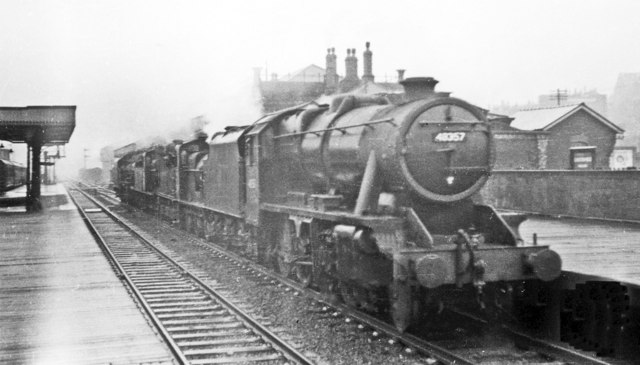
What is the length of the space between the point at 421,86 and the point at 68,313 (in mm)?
5400

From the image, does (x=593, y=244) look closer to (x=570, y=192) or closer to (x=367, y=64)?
(x=570, y=192)

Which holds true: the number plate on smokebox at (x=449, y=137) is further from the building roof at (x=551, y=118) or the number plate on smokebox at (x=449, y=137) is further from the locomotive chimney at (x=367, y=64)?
the locomotive chimney at (x=367, y=64)

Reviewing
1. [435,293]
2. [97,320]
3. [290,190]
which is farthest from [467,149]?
[97,320]

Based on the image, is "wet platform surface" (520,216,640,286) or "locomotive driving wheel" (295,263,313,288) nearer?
"wet platform surface" (520,216,640,286)

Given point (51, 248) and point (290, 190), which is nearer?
point (290, 190)

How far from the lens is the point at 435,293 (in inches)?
307

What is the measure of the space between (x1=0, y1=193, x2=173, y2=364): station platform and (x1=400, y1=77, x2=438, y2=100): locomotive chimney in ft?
13.8

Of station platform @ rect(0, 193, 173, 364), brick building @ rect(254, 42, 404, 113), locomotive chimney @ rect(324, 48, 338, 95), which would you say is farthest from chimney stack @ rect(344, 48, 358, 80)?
station platform @ rect(0, 193, 173, 364)

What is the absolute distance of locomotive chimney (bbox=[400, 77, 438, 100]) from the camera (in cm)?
804

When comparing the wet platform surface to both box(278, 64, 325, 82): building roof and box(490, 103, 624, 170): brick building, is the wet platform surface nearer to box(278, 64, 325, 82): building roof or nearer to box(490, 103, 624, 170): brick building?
box(490, 103, 624, 170): brick building

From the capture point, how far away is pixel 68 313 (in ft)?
28.0

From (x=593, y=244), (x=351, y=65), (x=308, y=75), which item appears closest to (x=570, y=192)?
(x=593, y=244)

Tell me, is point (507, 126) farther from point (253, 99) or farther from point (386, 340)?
point (386, 340)

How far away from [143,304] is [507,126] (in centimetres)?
2267
